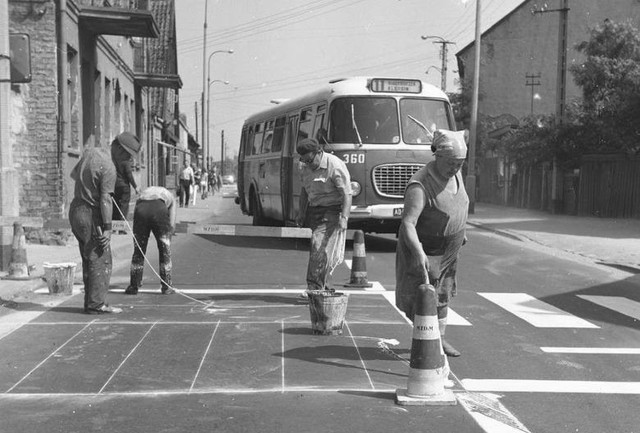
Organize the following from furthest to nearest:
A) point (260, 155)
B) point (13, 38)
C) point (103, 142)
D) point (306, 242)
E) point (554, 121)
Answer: point (554, 121), point (103, 142), point (260, 155), point (306, 242), point (13, 38)

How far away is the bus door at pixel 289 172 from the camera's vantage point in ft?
50.7

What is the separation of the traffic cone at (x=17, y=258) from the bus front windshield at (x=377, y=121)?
6.04 metres

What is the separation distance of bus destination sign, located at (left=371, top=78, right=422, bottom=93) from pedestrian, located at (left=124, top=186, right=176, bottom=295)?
611 centimetres

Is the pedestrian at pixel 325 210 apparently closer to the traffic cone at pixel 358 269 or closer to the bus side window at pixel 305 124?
the traffic cone at pixel 358 269

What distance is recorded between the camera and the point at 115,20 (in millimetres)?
17891

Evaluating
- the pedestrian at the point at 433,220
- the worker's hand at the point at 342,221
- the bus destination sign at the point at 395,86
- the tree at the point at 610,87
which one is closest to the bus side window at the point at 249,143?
the bus destination sign at the point at 395,86

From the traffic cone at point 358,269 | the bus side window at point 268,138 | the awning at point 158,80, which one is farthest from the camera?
the awning at point 158,80

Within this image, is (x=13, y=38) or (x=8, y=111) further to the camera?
(x=8, y=111)

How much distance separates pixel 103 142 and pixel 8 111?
10.9 metres

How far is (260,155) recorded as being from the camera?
62.1 feet

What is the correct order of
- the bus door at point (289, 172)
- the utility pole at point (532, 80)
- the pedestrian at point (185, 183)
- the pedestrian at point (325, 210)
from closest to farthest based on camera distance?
the pedestrian at point (325, 210)
the bus door at point (289, 172)
the pedestrian at point (185, 183)
the utility pole at point (532, 80)

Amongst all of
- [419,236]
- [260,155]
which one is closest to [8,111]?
[419,236]

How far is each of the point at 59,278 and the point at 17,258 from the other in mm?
1226

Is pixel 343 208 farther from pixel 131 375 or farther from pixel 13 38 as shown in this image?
pixel 13 38
